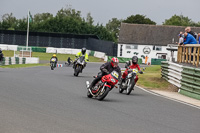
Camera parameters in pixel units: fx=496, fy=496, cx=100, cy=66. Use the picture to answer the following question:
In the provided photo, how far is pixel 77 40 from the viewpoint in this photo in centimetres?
8794

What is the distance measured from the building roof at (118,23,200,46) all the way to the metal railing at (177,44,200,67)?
67.2 metres

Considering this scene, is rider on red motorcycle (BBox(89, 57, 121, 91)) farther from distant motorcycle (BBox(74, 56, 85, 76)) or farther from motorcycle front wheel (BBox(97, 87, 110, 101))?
distant motorcycle (BBox(74, 56, 85, 76))

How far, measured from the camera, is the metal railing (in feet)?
64.4

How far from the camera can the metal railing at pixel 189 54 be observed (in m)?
19.6

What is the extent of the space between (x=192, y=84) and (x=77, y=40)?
70.1 metres

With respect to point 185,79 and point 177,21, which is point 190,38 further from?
point 177,21

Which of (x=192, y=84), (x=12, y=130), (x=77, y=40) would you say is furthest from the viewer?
(x=77, y=40)

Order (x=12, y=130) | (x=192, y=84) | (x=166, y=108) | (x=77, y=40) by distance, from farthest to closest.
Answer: (x=77, y=40)
(x=192, y=84)
(x=166, y=108)
(x=12, y=130)

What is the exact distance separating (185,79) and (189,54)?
6.55 feet

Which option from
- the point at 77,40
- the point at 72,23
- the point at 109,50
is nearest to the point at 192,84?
the point at 109,50

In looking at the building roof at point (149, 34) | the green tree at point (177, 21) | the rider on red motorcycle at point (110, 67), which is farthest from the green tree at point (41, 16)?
the rider on red motorcycle at point (110, 67)

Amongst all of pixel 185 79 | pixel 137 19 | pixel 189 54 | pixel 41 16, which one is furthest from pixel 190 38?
pixel 41 16

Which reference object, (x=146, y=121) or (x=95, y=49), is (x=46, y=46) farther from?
(x=146, y=121)

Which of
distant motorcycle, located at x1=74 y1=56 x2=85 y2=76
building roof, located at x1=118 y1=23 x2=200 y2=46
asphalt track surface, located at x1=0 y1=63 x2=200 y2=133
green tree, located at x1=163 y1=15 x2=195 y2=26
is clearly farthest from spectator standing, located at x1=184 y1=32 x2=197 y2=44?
green tree, located at x1=163 y1=15 x2=195 y2=26
